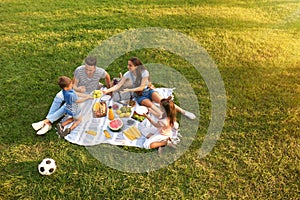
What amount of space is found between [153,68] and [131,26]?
5.93 ft

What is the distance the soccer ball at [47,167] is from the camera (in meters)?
4.38

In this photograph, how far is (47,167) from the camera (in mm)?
4383

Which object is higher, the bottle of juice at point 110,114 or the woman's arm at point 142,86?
the woman's arm at point 142,86

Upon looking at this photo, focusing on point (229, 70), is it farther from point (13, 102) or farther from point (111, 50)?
point (13, 102)

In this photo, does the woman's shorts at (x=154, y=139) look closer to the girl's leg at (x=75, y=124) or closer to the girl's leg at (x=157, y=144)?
the girl's leg at (x=157, y=144)

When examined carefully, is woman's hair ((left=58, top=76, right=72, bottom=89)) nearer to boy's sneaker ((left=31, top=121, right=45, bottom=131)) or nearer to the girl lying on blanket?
boy's sneaker ((left=31, top=121, right=45, bottom=131))

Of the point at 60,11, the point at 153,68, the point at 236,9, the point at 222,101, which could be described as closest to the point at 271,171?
the point at 222,101

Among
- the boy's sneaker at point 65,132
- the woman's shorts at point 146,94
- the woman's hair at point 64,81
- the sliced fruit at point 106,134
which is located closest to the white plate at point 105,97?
the woman's shorts at point 146,94

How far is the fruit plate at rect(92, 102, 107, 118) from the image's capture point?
536 cm

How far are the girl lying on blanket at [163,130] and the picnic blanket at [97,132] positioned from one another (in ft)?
0.64

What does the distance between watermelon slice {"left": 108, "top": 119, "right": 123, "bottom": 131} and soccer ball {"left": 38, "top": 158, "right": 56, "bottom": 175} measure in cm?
112

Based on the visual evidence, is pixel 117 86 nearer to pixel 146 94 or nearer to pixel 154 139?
pixel 146 94

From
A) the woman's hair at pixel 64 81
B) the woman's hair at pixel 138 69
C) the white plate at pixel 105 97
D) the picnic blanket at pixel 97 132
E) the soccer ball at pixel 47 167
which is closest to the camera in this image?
the soccer ball at pixel 47 167

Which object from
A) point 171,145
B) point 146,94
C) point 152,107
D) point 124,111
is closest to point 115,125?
point 124,111
